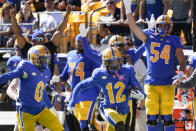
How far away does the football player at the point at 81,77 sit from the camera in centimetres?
1002

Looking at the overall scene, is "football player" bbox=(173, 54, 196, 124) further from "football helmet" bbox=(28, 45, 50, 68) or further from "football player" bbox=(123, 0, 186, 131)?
"football helmet" bbox=(28, 45, 50, 68)

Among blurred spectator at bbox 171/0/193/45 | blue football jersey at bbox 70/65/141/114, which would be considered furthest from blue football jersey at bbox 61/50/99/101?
blurred spectator at bbox 171/0/193/45

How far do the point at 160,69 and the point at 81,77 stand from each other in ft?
5.33

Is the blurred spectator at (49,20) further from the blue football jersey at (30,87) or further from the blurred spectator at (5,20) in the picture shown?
the blue football jersey at (30,87)

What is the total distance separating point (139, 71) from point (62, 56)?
2.17 metres

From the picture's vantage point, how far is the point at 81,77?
404 inches

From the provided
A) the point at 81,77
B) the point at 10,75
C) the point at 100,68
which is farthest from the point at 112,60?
the point at 81,77

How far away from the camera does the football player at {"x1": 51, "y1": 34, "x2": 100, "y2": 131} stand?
32.9 feet

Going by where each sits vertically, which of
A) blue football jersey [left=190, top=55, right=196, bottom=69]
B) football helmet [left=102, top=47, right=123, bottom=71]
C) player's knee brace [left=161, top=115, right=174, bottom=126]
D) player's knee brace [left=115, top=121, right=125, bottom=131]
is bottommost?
player's knee brace [left=161, top=115, right=174, bottom=126]

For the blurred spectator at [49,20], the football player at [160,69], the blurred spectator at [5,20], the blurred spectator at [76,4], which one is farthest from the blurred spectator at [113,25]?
the football player at [160,69]

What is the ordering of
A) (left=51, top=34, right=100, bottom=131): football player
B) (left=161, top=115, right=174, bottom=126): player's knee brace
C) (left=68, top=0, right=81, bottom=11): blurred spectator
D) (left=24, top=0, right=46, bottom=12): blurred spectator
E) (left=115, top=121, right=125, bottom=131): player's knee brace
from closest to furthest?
1. (left=115, top=121, right=125, bottom=131): player's knee brace
2. (left=161, top=115, right=174, bottom=126): player's knee brace
3. (left=51, top=34, right=100, bottom=131): football player
4. (left=68, top=0, right=81, bottom=11): blurred spectator
5. (left=24, top=0, right=46, bottom=12): blurred spectator

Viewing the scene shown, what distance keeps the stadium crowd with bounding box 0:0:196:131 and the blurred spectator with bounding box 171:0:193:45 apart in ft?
0.07

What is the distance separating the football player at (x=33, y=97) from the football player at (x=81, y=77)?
1.29 meters

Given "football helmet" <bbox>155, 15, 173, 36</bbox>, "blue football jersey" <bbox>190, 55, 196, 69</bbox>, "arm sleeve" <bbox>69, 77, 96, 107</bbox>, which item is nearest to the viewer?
"arm sleeve" <bbox>69, 77, 96, 107</bbox>
